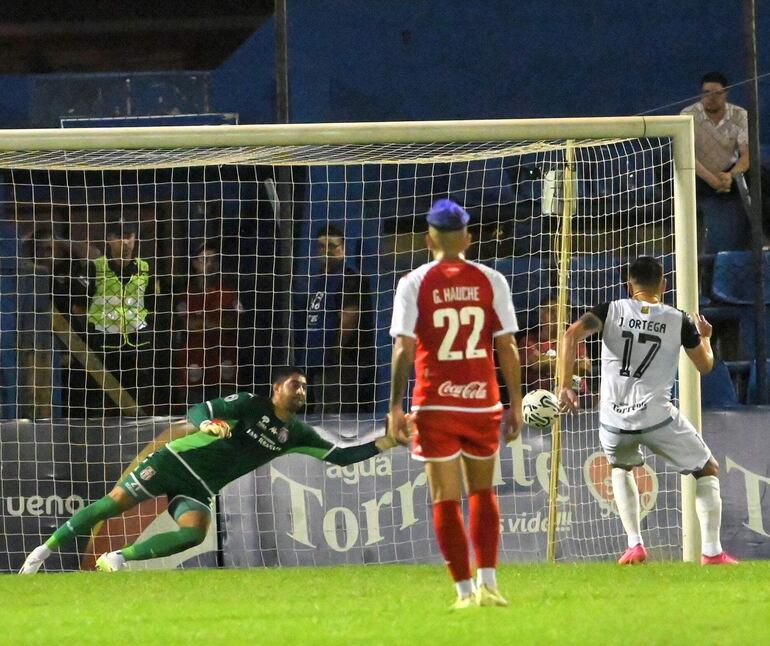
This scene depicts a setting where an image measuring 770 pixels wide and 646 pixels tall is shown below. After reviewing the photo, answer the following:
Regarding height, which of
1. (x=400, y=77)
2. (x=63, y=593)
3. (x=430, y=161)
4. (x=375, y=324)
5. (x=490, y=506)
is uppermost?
(x=400, y=77)

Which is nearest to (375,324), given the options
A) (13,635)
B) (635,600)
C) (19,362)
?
(19,362)

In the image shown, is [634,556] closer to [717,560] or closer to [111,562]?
[717,560]

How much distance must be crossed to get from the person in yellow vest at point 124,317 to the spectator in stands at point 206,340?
244 millimetres

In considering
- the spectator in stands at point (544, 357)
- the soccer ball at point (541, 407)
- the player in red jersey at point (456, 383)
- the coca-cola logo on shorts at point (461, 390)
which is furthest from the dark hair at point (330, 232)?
the coca-cola logo on shorts at point (461, 390)

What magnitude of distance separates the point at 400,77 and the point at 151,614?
26.3 feet

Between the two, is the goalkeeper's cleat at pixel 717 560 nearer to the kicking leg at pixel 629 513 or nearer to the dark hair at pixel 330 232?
the kicking leg at pixel 629 513

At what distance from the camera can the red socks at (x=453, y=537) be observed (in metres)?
6.82

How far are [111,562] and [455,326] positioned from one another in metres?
4.21

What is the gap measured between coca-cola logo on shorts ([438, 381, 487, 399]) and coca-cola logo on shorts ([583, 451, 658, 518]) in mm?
4201

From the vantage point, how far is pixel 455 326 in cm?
693

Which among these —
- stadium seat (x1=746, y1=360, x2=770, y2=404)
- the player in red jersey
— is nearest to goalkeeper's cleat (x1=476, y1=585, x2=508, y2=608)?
the player in red jersey

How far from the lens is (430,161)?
10.6m

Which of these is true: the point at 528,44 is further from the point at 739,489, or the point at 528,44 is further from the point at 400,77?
the point at 739,489

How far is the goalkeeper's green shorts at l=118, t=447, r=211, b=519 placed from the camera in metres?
10.4
